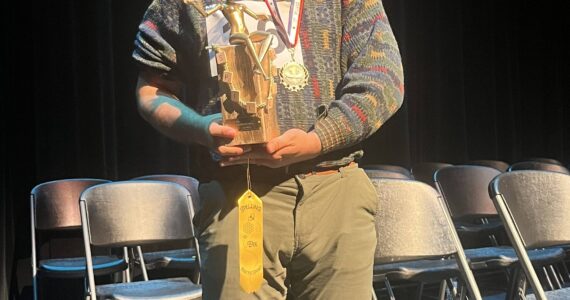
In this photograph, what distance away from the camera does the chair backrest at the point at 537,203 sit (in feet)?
6.61

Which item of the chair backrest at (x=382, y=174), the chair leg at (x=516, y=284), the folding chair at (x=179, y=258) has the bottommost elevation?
the chair leg at (x=516, y=284)

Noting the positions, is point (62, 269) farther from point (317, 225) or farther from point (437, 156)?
point (437, 156)

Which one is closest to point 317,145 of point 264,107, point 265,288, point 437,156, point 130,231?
point 264,107

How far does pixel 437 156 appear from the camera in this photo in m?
6.04

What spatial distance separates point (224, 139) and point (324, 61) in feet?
1.02

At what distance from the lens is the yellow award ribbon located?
3.47ft

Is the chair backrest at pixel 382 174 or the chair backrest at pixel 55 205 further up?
the chair backrest at pixel 382 174

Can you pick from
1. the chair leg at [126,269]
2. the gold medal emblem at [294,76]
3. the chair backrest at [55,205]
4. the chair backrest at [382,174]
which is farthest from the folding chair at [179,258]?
the gold medal emblem at [294,76]

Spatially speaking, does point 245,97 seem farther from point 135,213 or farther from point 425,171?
point 425,171

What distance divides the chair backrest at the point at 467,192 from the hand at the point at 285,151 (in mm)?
2567

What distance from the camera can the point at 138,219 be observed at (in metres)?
2.71

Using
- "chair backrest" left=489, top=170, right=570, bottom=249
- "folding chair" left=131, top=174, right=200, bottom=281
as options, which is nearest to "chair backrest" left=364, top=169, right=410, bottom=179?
"folding chair" left=131, top=174, right=200, bottom=281

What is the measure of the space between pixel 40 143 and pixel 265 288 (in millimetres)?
3264

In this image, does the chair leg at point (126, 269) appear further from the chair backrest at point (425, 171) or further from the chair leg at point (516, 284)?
the chair backrest at point (425, 171)
